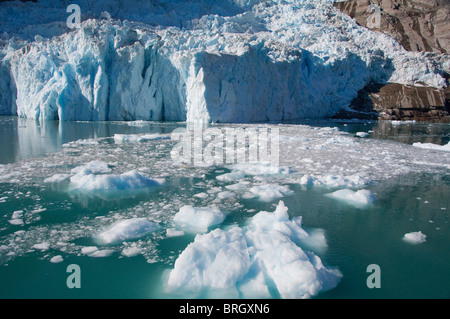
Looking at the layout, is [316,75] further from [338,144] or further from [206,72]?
[338,144]

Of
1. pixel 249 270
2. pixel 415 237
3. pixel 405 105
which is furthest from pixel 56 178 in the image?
pixel 405 105

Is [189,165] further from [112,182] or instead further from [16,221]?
[16,221]

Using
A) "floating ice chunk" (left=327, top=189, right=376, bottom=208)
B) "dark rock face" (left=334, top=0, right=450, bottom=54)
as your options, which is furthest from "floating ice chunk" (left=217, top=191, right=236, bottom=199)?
"dark rock face" (left=334, top=0, right=450, bottom=54)

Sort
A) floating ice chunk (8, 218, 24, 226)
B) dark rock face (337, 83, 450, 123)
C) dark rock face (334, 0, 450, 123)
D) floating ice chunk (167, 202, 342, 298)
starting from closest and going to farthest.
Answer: floating ice chunk (167, 202, 342, 298) → floating ice chunk (8, 218, 24, 226) → dark rock face (337, 83, 450, 123) → dark rock face (334, 0, 450, 123)

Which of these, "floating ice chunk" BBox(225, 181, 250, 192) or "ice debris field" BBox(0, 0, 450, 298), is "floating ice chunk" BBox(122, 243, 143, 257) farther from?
"floating ice chunk" BBox(225, 181, 250, 192)

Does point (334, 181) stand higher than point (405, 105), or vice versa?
point (405, 105)

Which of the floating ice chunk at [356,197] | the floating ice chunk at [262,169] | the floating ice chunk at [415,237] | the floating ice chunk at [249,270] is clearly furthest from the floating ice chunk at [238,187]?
the floating ice chunk at [415,237]
